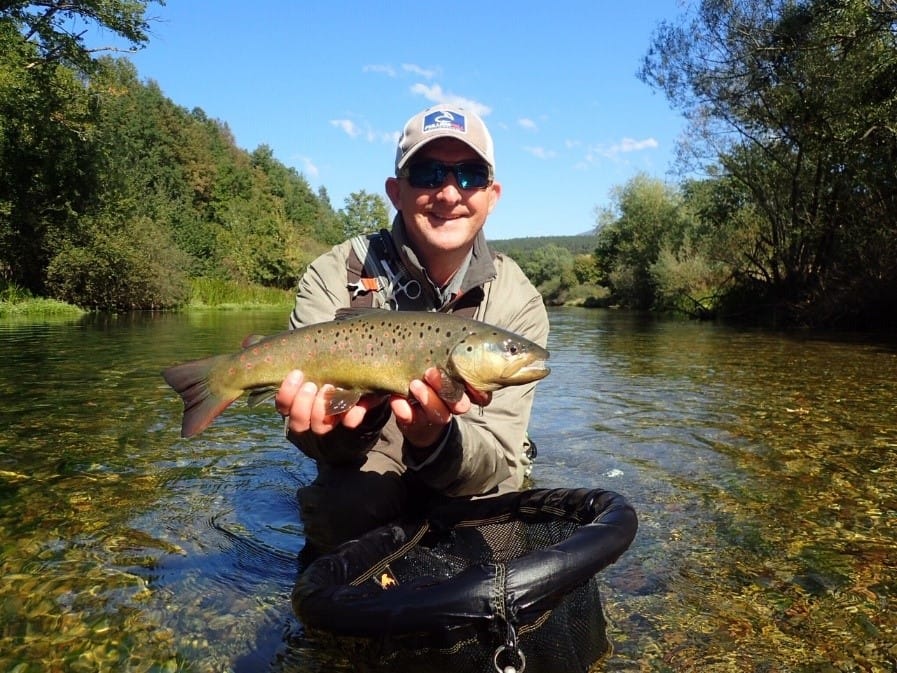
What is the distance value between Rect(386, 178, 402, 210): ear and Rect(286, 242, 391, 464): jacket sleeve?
0.39 meters

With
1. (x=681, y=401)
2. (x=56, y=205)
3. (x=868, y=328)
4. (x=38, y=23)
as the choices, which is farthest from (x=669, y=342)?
(x=56, y=205)

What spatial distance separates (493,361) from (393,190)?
1517mm

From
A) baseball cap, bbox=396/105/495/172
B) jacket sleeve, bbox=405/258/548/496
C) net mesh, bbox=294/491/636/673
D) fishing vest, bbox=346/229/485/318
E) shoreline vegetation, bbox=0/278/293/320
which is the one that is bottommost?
shoreline vegetation, bbox=0/278/293/320

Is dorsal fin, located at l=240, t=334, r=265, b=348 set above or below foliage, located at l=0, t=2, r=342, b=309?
below

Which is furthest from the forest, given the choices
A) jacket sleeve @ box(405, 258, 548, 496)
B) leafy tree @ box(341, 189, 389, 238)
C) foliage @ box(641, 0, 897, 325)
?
leafy tree @ box(341, 189, 389, 238)

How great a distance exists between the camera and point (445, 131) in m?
3.59

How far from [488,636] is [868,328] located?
76.4ft

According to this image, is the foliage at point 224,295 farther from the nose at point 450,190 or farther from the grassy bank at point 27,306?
the nose at point 450,190

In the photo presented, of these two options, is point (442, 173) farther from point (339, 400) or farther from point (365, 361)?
point (339, 400)

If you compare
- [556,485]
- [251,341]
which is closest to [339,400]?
[251,341]

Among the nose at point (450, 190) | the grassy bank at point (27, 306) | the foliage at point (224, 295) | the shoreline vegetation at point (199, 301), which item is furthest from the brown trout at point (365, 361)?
the foliage at point (224, 295)

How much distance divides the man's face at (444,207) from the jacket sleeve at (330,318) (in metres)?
0.50

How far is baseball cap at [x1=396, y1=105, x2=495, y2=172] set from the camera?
3600mm

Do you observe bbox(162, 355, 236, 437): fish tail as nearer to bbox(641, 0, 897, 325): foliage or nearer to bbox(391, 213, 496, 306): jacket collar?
bbox(391, 213, 496, 306): jacket collar
